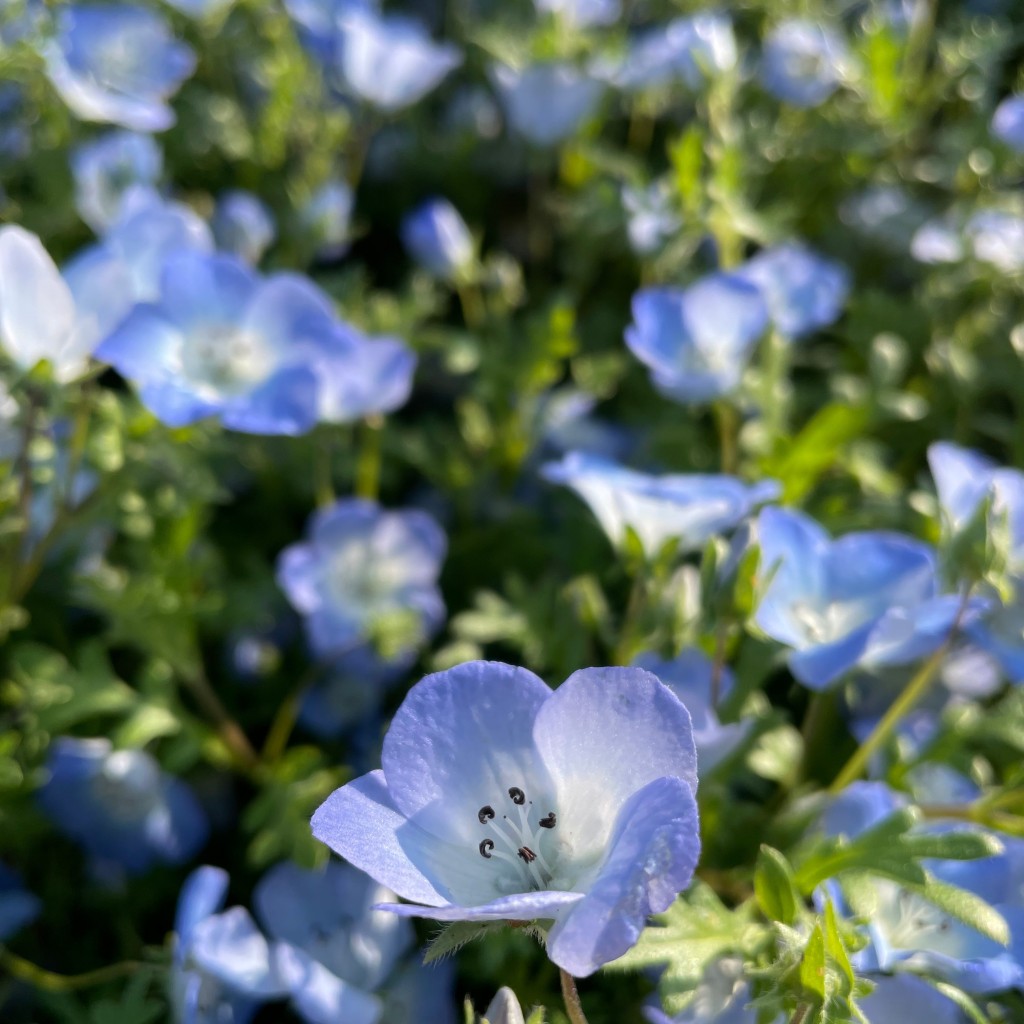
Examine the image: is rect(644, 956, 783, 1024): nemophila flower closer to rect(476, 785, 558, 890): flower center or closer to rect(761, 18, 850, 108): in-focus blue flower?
rect(476, 785, 558, 890): flower center

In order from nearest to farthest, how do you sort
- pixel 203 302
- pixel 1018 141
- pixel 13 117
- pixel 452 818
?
1. pixel 452 818
2. pixel 203 302
3. pixel 1018 141
4. pixel 13 117

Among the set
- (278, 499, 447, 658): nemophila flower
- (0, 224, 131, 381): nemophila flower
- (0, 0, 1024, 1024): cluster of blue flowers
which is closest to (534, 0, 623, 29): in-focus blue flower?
(0, 0, 1024, 1024): cluster of blue flowers

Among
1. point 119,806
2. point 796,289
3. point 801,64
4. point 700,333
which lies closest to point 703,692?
point 700,333

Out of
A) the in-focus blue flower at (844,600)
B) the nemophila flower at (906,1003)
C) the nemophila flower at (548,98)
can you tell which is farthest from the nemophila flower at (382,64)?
the nemophila flower at (906,1003)

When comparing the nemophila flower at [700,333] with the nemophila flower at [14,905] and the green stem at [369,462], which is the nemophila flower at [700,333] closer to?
the green stem at [369,462]

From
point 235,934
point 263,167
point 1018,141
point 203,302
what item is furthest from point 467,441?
point 1018,141

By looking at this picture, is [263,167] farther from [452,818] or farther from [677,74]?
[452,818]

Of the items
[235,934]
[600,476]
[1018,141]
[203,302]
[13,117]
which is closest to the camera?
[235,934]
